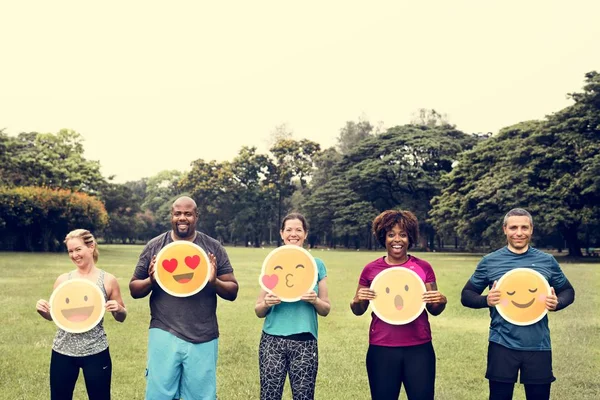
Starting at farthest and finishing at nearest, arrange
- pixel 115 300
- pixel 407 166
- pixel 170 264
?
pixel 407 166 → pixel 115 300 → pixel 170 264

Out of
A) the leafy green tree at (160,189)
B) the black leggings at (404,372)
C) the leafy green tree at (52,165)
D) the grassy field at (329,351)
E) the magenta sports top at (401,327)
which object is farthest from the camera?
the leafy green tree at (160,189)

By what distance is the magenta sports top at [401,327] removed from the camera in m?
4.39

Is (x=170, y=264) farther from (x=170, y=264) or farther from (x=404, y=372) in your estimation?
(x=404, y=372)

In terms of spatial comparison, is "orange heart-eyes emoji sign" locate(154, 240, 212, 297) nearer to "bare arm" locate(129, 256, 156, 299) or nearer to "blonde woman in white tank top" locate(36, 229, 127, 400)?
"bare arm" locate(129, 256, 156, 299)

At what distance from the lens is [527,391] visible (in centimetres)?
446

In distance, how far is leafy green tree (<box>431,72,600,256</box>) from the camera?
3334 cm

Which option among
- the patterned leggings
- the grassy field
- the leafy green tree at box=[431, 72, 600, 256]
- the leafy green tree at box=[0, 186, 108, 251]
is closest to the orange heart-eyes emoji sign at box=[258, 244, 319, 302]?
the patterned leggings

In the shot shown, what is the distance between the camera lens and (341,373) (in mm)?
8125

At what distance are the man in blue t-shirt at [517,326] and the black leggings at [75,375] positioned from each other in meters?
2.82

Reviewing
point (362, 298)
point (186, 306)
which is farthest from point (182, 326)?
point (362, 298)

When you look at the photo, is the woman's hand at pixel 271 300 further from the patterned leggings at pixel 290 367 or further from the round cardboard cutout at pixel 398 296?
the round cardboard cutout at pixel 398 296

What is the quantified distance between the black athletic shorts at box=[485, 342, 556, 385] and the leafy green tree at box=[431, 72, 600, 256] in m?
30.9

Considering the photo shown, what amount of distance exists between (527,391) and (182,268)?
275cm

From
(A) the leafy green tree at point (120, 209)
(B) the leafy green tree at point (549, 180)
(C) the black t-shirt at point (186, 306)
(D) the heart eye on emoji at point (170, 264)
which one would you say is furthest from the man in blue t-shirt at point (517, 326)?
(A) the leafy green tree at point (120, 209)
